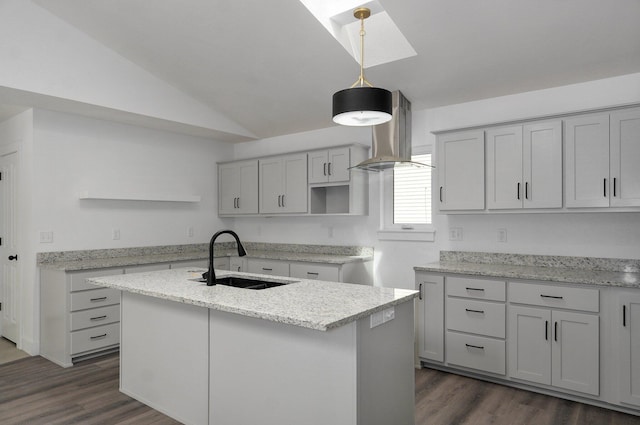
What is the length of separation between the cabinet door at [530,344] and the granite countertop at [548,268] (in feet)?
0.92

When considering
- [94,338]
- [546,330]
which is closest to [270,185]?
[94,338]

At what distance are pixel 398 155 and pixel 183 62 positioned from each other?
2.32 meters

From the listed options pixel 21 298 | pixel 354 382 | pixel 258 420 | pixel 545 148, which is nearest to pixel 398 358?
pixel 354 382

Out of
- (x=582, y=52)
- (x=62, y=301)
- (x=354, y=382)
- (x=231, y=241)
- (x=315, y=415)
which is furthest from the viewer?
(x=231, y=241)

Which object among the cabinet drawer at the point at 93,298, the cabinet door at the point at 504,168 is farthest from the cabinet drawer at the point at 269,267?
the cabinet door at the point at 504,168

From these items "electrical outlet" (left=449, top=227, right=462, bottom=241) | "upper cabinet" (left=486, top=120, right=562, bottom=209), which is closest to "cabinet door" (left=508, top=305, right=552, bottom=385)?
"upper cabinet" (left=486, top=120, right=562, bottom=209)

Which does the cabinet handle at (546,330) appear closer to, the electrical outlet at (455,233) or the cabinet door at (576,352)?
the cabinet door at (576,352)

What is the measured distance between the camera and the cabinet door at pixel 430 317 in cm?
363

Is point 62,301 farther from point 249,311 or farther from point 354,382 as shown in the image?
point 354,382

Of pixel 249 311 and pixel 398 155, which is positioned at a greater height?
pixel 398 155

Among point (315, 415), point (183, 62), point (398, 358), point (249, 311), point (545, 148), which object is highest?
point (183, 62)

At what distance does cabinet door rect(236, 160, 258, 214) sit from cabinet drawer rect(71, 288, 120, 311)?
196 centimetres

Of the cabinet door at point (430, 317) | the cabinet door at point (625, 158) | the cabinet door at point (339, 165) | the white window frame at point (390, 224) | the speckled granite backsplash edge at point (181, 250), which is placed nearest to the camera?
the cabinet door at point (625, 158)

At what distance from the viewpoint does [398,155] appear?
4.06 m
